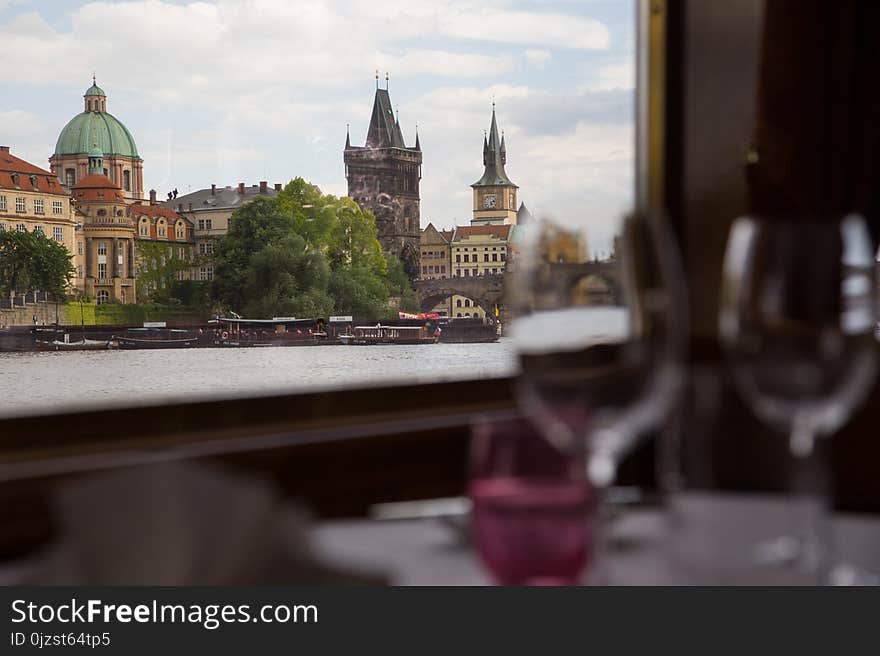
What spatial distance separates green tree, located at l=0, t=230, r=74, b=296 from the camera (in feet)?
9.44

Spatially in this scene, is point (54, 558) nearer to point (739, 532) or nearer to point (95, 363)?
point (739, 532)

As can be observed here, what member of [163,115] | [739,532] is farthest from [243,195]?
[739,532]

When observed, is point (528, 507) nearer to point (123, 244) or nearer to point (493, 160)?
point (123, 244)

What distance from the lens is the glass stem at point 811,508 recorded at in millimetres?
665

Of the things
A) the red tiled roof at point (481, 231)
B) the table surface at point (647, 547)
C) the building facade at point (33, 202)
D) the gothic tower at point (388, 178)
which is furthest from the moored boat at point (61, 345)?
the table surface at point (647, 547)

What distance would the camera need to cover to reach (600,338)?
1.89ft

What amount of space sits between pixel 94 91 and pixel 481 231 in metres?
1.28

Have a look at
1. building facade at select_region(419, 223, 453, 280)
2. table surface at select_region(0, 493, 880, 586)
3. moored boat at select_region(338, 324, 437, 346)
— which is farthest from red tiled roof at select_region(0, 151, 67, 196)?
table surface at select_region(0, 493, 880, 586)

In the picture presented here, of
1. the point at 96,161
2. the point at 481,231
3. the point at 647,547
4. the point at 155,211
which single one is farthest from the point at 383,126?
the point at 647,547

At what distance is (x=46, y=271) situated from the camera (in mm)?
2969

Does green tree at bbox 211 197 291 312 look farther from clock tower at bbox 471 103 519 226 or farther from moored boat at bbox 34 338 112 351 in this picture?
clock tower at bbox 471 103 519 226

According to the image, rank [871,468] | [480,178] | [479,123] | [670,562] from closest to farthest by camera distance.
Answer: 1. [670,562]
2. [871,468]
3. [480,178]
4. [479,123]

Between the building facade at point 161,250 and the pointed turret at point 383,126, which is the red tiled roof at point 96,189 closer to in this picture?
the building facade at point 161,250

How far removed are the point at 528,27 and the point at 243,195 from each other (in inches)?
41.0
